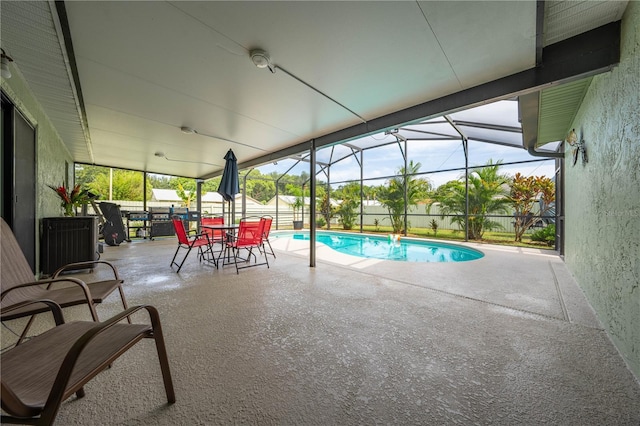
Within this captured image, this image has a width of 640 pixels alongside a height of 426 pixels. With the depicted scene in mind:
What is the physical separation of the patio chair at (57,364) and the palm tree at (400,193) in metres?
9.35

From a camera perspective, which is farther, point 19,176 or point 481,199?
point 481,199

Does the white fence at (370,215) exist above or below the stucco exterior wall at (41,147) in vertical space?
below

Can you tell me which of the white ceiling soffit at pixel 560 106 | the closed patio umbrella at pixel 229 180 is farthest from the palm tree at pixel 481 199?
the closed patio umbrella at pixel 229 180

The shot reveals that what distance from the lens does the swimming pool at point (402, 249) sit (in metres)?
6.52

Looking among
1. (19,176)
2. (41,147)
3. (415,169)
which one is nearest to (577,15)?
(19,176)

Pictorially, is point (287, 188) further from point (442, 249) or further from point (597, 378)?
point (597, 378)

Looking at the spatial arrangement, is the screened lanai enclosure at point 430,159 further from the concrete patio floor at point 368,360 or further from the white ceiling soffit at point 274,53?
the concrete patio floor at point 368,360

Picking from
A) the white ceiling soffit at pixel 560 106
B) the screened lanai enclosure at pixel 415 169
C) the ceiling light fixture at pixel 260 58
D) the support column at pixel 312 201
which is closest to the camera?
the ceiling light fixture at pixel 260 58

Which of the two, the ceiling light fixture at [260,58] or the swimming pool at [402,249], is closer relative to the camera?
the ceiling light fixture at [260,58]

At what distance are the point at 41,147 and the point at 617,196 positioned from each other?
21.6 feet

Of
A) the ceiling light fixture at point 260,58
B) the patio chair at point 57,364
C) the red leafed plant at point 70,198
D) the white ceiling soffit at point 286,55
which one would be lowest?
the patio chair at point 57,364

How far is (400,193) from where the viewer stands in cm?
966

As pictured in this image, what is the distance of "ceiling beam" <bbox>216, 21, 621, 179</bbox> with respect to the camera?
1812 millimetres

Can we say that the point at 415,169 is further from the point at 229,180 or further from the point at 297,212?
the point at 229,180
